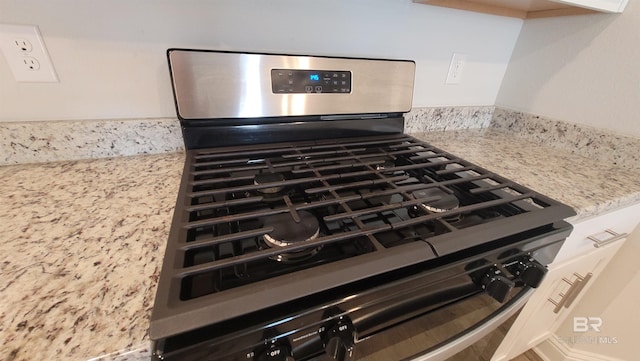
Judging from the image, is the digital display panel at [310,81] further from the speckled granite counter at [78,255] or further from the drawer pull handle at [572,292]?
the drawer pull handle at [572,292]

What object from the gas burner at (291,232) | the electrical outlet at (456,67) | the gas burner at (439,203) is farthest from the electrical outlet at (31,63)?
the electrical outlet at (456,67)

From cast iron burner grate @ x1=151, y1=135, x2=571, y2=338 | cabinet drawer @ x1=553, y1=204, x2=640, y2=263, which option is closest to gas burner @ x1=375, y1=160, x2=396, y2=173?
cast iron burner grate @ x1=151, y1=135, x2=571, y2=338

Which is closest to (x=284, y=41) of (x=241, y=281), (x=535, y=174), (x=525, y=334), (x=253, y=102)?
(x=253, y=102)

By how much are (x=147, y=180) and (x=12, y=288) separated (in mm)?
318

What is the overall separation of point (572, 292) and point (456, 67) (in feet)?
3.00

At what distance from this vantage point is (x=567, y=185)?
0.73 metres

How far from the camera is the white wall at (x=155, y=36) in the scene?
62cm

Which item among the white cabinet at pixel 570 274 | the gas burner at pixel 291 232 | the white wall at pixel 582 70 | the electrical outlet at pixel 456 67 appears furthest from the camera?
the electrical outlet at pixel 456 67

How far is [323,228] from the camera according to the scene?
0.50 m

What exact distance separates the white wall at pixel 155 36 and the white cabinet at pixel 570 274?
768 millimetres

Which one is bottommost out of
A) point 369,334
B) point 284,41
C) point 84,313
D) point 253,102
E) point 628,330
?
point 628,330

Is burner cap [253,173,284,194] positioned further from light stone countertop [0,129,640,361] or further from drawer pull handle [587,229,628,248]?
drawer pull handle [587,229,628,248]

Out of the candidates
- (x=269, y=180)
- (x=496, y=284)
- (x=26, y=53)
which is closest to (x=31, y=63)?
(x=26, y=53)

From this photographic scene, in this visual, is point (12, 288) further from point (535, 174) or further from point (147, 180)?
point (535, 174)
